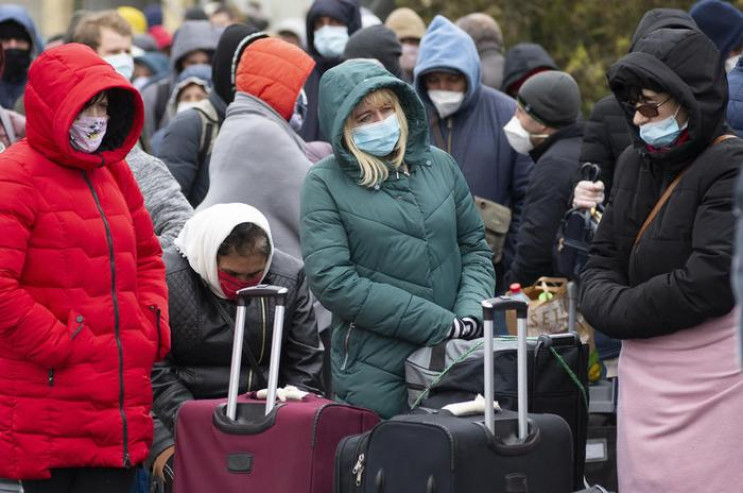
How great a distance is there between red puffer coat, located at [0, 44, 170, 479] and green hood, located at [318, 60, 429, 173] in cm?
86

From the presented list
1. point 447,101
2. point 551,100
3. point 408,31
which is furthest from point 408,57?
point 551,100

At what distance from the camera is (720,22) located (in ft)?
26.3

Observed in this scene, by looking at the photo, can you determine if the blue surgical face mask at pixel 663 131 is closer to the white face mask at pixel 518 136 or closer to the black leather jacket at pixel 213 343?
the black leather jacket at pixel 213 343

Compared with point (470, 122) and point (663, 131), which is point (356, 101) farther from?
point (470, 122)

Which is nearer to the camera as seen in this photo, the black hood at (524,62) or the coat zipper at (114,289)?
the coat zipper at (114,289)

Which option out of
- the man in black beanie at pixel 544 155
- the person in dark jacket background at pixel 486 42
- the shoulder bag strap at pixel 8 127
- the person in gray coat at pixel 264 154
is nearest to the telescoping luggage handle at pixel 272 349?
the person in gray coat at pixel 264 154

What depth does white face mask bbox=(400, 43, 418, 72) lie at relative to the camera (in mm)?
10281

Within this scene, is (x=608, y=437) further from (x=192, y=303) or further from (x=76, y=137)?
(x=76, y=137)

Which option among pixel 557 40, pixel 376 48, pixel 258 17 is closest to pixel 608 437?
pixel 376 48

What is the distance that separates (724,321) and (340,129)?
5.42 feet

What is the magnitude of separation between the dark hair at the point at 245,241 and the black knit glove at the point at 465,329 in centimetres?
80

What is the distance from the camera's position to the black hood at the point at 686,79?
539 centimetres

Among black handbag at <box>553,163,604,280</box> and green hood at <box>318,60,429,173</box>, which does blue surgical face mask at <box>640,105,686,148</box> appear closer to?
green hood at <box>318,60,429,173</box>

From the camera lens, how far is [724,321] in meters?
5.33
